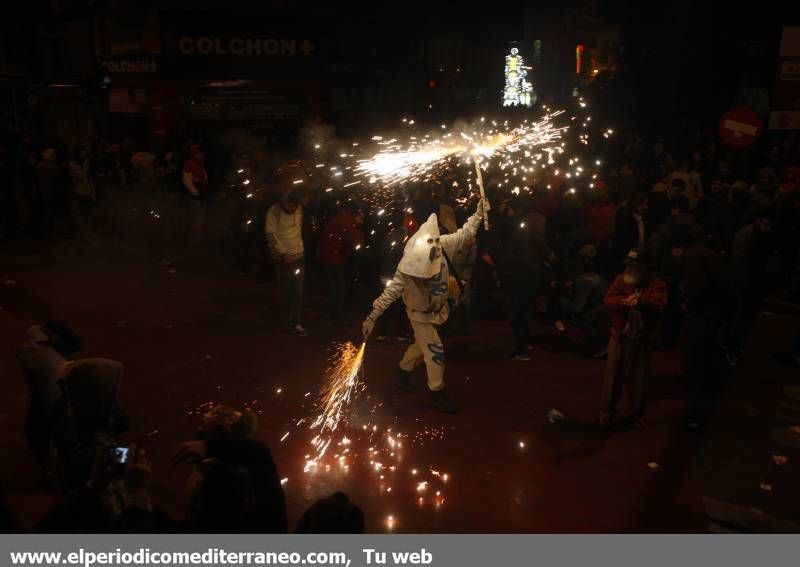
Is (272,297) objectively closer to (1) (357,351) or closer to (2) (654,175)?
(1) (357,351)

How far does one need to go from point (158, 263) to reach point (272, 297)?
333cm

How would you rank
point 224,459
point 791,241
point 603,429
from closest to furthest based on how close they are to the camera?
1. point 224,459
2. point 603,429
3. point 791,241

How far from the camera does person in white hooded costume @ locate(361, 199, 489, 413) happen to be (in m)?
7.26

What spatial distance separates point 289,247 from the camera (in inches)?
380

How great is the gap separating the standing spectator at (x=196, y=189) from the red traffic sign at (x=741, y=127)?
9319mm

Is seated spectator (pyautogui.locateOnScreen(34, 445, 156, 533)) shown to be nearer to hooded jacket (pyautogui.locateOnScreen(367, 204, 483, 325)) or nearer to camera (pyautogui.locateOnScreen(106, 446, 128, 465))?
camera (pyautogui.locateOnScreen(106, 446, 128, 465))

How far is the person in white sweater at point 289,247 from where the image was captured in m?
9.55

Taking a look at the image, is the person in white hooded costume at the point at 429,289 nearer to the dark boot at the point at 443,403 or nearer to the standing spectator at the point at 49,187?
the dark boot at the point at 443,403

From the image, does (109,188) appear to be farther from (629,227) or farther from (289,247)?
(629,227)

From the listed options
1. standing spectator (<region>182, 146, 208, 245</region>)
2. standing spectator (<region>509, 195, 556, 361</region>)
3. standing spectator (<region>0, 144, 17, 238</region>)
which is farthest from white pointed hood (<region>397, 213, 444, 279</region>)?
standing spectator (<region>0, 144, 17, 238</region>)

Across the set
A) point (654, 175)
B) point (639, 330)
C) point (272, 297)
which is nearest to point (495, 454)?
point (639, 330)

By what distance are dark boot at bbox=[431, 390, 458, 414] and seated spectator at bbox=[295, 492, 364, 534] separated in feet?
13.9

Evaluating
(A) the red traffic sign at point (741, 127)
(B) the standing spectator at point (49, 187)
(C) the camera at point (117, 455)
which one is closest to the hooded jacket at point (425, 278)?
(C) the camera at point (117, 455)

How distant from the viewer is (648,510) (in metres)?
5.86
